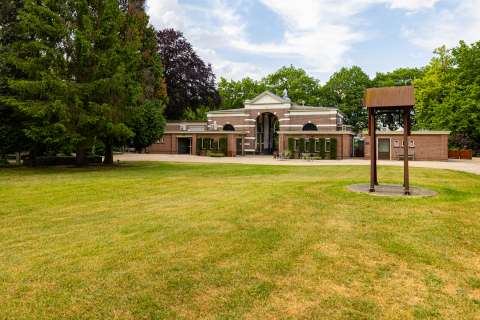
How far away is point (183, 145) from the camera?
3950 cm

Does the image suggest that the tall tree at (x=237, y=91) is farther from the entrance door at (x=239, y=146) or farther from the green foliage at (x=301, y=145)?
the green foliage at (x=301, y=145)

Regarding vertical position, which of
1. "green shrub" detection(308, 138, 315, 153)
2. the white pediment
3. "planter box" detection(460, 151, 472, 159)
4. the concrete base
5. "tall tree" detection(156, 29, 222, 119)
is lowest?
the concrete base

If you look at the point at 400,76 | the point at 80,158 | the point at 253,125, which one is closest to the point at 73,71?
the point at 80,158

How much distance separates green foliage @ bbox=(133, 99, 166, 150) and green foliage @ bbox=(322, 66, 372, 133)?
35878 millimetres

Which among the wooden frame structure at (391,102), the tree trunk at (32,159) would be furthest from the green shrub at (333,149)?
the tree trunk at (32,159)

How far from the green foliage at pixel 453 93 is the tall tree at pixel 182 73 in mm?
28612

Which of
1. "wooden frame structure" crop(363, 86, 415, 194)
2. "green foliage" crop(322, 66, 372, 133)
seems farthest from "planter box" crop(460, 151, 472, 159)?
"wooden frame structure" crop(363, 86, 415, 194)

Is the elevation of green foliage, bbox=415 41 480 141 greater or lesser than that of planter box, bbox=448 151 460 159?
greater

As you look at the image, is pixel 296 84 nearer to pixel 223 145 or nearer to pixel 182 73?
pixel 182 73

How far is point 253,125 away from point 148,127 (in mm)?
21381

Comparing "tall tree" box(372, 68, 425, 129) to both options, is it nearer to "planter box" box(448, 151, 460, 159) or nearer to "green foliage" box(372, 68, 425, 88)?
"green foliage" box(372, 68, 425, 88)

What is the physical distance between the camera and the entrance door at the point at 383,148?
96.0 ft

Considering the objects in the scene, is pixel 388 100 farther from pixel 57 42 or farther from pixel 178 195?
pixel 57 42

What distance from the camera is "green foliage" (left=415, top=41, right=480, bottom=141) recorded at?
3117 cm
